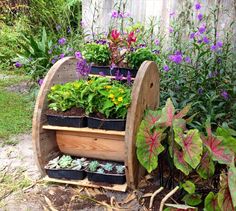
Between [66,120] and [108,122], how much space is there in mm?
317

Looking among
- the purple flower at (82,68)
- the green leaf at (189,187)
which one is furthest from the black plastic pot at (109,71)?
the green leaf at (189,187)

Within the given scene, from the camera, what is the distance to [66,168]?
97.4 inches

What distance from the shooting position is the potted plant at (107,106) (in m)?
2.27

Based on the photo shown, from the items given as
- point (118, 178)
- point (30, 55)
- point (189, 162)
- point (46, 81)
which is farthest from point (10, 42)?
point (189, 162)

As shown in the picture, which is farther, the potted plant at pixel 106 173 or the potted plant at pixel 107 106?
the potted plant at pixel 106 173

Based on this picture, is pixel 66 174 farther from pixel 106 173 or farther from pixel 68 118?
pixel 68 118

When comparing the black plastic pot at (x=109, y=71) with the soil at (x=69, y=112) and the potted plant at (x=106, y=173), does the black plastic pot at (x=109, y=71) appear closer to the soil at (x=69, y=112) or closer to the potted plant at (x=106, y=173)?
the soil at (x=69, y=112)

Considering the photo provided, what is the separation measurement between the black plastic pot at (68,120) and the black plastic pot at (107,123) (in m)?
0.06

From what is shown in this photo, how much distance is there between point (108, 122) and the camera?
2.30 meters

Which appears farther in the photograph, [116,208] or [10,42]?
[10,42]

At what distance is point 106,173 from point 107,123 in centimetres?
37

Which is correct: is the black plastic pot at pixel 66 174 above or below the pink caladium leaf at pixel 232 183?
below

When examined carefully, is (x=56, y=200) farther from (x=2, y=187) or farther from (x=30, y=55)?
(x=30, y=55)

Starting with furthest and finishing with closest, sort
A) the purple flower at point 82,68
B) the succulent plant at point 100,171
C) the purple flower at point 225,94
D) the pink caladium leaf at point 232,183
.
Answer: the purple flower at point 225,94 → the purple flower at point 82,68 → the succulent plant at point 100,171 → the pink caladium leaf at point 232,183
